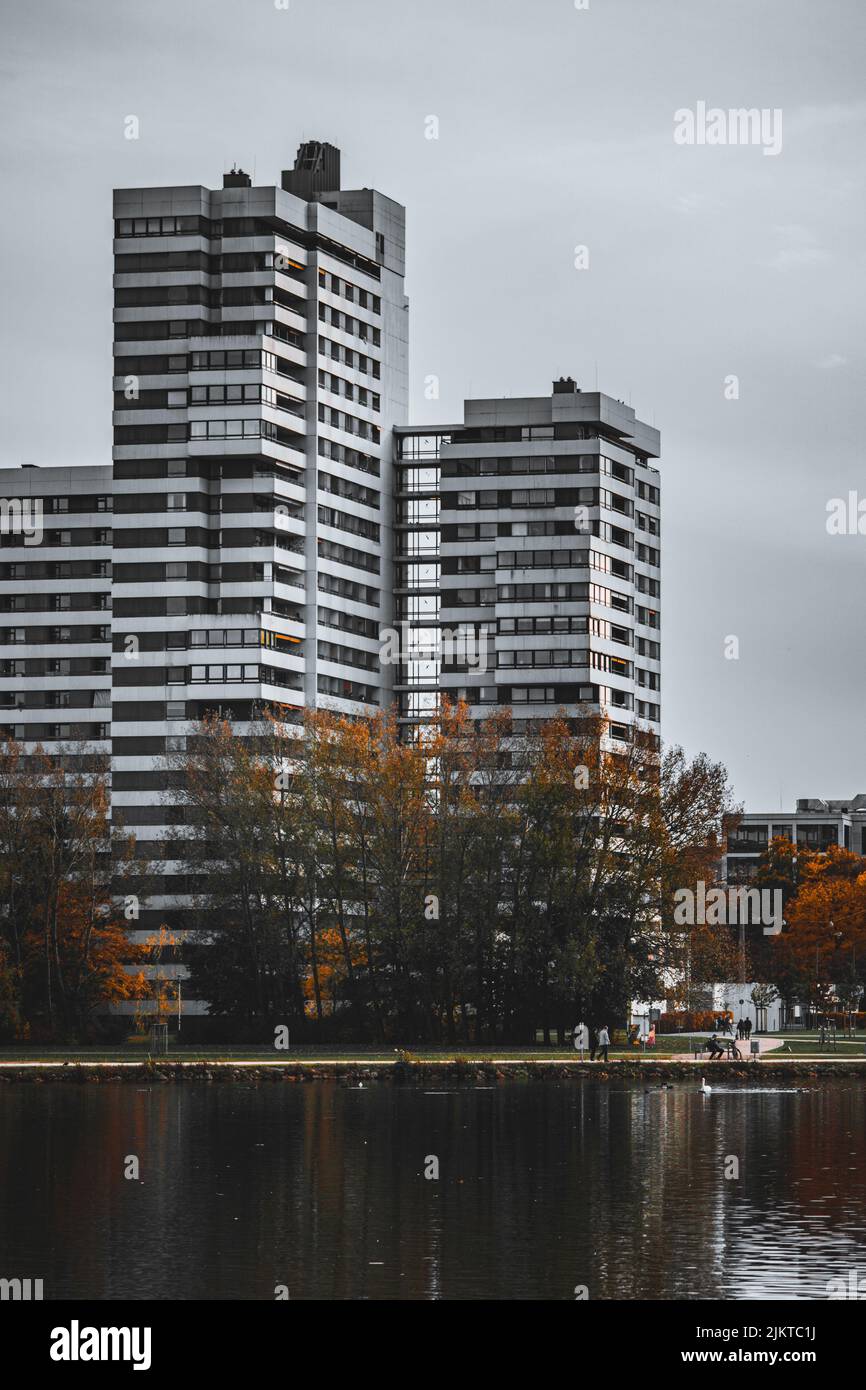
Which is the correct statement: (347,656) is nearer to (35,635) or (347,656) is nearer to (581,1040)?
(35,635)

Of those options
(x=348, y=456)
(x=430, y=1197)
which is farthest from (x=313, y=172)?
(x=430, y=1197)

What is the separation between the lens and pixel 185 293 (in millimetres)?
172250

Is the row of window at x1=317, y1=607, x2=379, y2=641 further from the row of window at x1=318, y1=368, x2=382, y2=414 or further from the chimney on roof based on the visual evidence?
the chimney on roof

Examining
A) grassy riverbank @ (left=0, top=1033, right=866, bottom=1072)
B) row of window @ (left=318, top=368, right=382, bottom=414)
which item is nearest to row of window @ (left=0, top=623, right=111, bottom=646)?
row of window @ (left=318, top=368, right=382, bottom=414)

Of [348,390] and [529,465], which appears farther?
[529,465]

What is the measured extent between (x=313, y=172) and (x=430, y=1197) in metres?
150

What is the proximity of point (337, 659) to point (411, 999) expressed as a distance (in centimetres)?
6408

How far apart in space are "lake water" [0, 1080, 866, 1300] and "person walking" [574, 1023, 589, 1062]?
68.2 feet

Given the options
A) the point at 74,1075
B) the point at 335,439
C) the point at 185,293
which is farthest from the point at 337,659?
the point at 74,1075

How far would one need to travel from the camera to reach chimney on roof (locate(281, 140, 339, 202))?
191 meters

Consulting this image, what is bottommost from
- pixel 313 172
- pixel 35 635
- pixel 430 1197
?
pixel 430 1197

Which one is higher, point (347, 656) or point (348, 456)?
point (348, 456)

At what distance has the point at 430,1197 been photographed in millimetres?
55188
